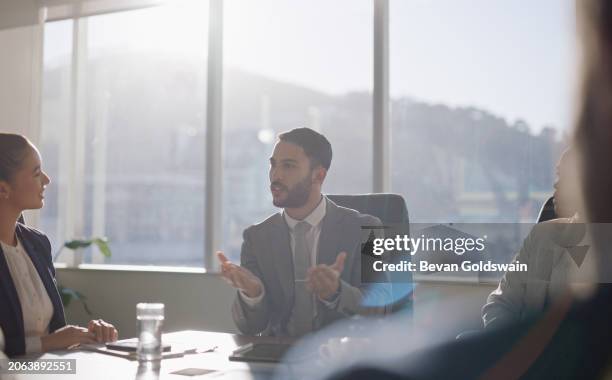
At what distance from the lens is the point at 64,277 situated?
16.3 feet

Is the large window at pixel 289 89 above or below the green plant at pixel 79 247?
above

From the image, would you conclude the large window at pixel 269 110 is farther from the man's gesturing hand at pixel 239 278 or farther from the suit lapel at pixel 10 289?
the suit lapel at pixel 10 289

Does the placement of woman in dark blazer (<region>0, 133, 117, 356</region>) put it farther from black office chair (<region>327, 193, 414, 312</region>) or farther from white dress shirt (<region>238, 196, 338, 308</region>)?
black office chair (<region>327, 193, 414, 312</region>)

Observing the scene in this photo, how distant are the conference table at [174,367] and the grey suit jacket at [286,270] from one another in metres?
0.31

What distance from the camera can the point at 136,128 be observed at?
205 inches

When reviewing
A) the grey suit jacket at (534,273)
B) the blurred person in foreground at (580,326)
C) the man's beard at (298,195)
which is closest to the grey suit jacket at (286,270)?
the man's beard at (298,195)

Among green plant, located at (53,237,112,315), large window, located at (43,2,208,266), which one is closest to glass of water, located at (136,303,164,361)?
green plant, located at (53,237,112,315)

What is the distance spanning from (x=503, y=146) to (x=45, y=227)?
135 inches

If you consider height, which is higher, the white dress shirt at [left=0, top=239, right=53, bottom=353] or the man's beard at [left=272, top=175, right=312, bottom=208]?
the man's beard at [left=272, top=175, right=312, bottom=208]

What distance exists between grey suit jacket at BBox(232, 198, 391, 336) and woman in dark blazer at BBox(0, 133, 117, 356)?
0.50 meters

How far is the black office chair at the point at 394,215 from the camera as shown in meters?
2.59

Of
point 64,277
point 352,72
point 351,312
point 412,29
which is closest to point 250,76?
point 352,72

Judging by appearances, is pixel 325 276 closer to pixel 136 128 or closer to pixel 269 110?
pixel 269 110

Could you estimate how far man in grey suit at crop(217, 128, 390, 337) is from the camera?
7.64ft
